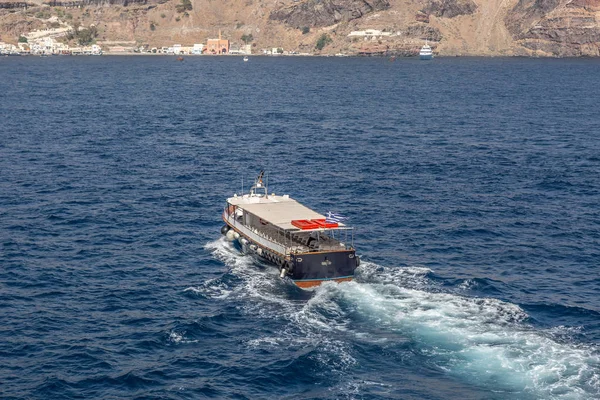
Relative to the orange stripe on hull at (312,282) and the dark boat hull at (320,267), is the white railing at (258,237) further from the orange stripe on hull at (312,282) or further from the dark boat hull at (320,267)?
the orange stripe on hull at (312,282)

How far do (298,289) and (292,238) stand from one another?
7141mm

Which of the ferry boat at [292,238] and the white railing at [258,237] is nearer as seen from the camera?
the ferry boat at [292,238]

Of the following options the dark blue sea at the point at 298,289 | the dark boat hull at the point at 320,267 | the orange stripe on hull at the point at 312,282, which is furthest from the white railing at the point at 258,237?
the orange stripe on hull at the point at 312,282

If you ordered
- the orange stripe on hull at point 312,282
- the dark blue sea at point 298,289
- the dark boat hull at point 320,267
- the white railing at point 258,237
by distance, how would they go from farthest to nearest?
1. the white railing at point 258,237
2. the orange stripe on hull at point 312,282
3. the dark boat hull at point 320,267
4. the dark blue sea at point 298,289

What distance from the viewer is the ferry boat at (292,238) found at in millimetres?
71625

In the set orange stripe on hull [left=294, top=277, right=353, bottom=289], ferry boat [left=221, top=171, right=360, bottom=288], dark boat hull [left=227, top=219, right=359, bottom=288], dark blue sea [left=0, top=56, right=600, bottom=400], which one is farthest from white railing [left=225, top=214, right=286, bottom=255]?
orange stripe on hull [left=294, top=277, right=353, bottom=289]

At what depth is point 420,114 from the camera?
185 meters

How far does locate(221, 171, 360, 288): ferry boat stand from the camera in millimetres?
71625

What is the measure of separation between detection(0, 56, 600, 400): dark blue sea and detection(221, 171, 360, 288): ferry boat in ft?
4.67

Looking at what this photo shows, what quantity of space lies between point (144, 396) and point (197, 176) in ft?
214

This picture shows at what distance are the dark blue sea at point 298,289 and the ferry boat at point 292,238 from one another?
1424 mm

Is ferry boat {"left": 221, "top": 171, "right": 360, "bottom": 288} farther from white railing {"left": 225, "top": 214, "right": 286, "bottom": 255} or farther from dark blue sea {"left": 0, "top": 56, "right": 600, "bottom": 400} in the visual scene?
dark blue sea {"left": 0, "top": 56, "right": 600, "bottom": 400}

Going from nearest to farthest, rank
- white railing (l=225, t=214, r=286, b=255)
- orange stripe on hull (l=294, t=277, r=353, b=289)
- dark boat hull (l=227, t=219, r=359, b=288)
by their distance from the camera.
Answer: dark boat hull (l=227, t=219, r=359, b=288) < orange stripe on hull (l=294, t=277, r=353, b=289) < white railing (l=225, t=214, r=286, b=255)

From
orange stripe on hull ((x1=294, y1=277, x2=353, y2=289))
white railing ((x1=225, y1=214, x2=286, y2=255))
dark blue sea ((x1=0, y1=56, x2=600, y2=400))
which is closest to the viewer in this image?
dark blue sea ((x1=0, y1=56, x2=600, y2=400))
